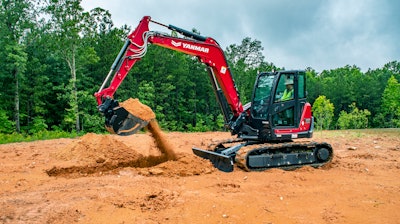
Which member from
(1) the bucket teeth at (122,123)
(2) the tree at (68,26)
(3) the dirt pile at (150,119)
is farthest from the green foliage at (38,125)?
(1) the bucket teeth at (122,123)

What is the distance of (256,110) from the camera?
9.76m

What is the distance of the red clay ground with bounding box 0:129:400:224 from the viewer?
5.36m

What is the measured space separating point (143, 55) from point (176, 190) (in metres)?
3.73

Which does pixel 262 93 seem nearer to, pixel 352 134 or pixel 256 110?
pixel 256 110

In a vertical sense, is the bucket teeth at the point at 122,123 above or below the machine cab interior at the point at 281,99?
below

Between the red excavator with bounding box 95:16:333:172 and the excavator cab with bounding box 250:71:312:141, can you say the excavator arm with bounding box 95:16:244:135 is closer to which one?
the red excavator with bounding box 95:16:333:172

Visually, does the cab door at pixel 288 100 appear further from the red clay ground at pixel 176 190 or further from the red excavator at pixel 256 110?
the red clay ground at pixel 176 190

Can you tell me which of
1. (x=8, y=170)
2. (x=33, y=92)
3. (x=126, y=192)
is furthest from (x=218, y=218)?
(x=33, y=92)

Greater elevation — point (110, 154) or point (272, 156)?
point (272, 156)

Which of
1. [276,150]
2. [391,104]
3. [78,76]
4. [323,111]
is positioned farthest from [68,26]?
[391,104]

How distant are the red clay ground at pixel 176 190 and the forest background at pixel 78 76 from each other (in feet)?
39.3

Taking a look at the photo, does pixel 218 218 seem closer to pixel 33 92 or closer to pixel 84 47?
pixel 84 47

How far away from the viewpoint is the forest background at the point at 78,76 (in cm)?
2527

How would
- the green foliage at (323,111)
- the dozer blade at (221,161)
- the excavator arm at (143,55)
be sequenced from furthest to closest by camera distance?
the green foliage at (323,111) < the dozer blade at (221,161) < the excavator arm at (143,55)
